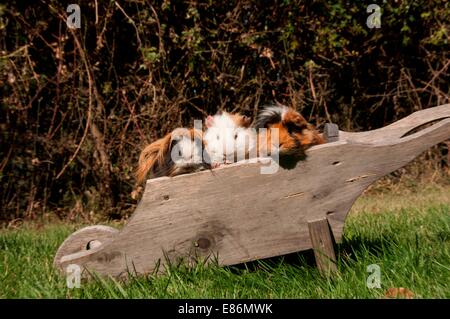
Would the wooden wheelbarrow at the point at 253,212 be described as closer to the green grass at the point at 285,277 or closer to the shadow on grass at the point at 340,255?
the green grass at the point at 285,277

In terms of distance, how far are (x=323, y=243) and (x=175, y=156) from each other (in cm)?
82

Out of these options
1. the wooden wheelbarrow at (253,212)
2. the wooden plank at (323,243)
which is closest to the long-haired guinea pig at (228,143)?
the wooden wheelbarrow at (253,212)

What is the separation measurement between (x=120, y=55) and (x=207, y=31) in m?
0.99

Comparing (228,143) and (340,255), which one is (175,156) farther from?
(340,255)

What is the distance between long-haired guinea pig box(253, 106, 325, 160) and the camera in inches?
107

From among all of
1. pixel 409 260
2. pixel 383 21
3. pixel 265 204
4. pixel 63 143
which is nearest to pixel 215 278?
pixel 265 204

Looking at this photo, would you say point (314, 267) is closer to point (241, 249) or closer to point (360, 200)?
point (241, 249)

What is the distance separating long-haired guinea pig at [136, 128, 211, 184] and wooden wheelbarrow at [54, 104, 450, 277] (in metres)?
0.17

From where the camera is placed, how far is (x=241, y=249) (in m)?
2.72

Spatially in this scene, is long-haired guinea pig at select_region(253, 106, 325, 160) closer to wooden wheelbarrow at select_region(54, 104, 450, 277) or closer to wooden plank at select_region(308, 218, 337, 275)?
wooden wheelbarrow at select_region(54, 104, 450, 277)

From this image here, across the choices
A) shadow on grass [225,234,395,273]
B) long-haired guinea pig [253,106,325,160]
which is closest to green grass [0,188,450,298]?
shadow on grass [225,234,395,273]

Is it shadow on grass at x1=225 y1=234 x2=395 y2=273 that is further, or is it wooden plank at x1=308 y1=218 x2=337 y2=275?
shadow on grass at x1=225 y1=234 x2=395 y2=273

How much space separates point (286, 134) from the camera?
9.16ft

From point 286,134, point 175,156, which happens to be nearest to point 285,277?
point 286,134
